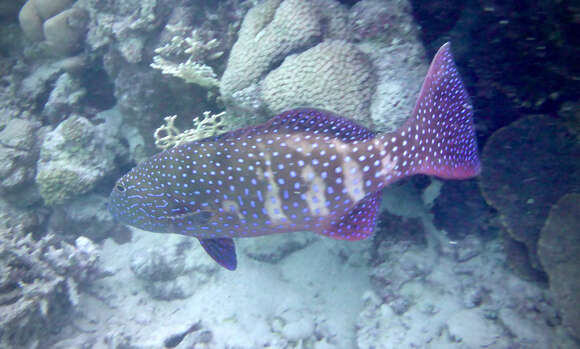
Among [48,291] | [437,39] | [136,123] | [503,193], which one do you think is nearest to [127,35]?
[136,123]

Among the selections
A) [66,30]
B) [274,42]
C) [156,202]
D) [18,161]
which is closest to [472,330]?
[156,202]

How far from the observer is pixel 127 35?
18.2ft

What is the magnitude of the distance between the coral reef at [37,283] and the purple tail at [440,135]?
5.35 meters

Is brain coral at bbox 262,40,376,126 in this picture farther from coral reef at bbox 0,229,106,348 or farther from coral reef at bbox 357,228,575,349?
coral reef at bbox 0,229,106,348

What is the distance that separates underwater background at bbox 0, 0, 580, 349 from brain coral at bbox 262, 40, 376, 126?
0.03 m

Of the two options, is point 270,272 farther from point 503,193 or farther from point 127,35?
point 127,35

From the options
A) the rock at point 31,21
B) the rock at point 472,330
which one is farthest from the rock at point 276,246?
the rock at point 31,21

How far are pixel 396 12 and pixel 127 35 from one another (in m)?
4.52

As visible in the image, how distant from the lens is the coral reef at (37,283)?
441cm

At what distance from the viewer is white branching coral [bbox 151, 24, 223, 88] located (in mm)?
4788

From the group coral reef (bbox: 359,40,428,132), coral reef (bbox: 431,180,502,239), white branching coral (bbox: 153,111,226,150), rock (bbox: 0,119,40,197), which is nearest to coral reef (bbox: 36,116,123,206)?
rock (bbox: 0,119,40,197)

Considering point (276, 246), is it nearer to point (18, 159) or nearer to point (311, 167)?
point (311, 167)

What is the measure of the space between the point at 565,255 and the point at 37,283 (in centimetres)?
734

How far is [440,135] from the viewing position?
3092 mm
